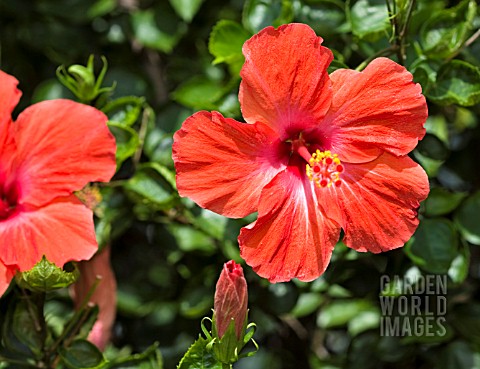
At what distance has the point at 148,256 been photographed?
2.16 m

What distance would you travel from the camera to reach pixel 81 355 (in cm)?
165

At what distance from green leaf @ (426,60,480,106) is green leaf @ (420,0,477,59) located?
4 cm

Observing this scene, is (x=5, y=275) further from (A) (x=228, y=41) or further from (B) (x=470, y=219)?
(B) (x=470, y=219)

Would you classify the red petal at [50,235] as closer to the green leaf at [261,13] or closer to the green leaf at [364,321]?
the green leaf at [261,13]

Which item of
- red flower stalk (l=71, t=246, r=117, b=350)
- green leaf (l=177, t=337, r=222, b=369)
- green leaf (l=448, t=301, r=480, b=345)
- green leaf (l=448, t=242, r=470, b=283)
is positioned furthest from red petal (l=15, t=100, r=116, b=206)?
green leaf (l=448, t=301, r=480, b=345)

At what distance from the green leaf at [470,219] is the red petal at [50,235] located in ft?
2.74

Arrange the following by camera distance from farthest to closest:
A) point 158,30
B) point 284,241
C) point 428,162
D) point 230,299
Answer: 1. point 158,30
2. point 428,162
3. point 284,241
4. point 230,299

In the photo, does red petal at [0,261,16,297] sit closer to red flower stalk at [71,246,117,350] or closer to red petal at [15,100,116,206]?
red petal at [15,100,116,206]

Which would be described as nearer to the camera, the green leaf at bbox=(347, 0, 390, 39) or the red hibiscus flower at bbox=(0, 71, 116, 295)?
the red hibiscus flower at bbox=(0, 71, 116, 295)

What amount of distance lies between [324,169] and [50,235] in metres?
0.52

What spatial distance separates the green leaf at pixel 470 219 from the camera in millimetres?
1825

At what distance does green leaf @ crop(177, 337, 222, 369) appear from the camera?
4.61 feet

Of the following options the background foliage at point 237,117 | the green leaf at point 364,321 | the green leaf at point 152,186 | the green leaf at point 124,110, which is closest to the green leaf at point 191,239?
the background foliage at point 237,117

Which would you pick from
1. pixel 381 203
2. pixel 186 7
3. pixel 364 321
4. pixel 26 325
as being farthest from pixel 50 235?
pixel 364 321
